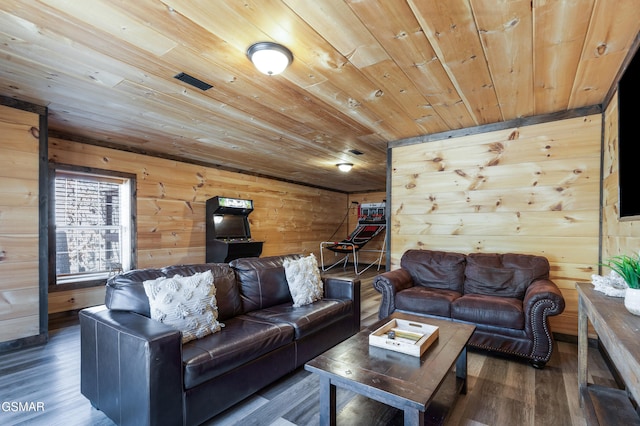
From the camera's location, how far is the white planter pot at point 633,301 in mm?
1351

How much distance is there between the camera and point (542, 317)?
2.50 metres

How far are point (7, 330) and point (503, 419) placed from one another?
4223 mm

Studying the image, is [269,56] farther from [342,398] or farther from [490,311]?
[490,311]

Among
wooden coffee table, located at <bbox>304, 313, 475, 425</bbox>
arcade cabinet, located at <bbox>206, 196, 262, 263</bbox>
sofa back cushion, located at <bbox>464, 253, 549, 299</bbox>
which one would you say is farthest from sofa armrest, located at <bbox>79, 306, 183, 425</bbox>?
arcade cabinet, located at <bbox>206, 196, 262, 263</bbox>

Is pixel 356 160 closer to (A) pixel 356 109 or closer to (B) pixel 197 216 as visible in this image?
(A) pixel 356 109

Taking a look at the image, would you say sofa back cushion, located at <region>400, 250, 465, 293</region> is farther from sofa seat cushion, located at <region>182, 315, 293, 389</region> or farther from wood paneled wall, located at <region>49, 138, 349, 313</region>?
wood paneled wall, located at <region>49, 138, 349, 313</region>

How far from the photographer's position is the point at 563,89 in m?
2.70

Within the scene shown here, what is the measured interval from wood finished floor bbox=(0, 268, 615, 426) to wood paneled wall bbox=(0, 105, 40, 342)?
0.33 meters

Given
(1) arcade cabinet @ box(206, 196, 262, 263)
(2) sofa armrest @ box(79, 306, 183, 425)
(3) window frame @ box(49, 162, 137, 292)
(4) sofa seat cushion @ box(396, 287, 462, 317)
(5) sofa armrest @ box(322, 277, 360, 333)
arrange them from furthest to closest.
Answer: (1) arcade cabinet @ box(206, 196, 262, 263)
(3) window frame @ box(49, 162, 137, 292)
(5) sofa armrest @ box(322, 277, 360, 333)
(4) sofa seat cushion @ box(396, 287, 462, 317)
(2) sofa armrest @ box(79, 306, 183, 425)

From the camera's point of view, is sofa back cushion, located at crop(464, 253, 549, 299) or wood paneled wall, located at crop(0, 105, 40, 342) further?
sofa back cushion, located at crop(464, 253, 549, 299)

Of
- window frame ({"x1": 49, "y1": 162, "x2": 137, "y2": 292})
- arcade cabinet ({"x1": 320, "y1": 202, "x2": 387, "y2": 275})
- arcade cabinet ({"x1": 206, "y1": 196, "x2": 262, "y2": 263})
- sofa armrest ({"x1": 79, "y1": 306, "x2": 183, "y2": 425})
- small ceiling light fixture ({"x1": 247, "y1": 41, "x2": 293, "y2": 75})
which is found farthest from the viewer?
arcade cabinet ({"x1": 320, "y1": 202, "x2": 387, "y2": 275})

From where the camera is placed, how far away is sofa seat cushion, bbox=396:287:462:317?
2.99 metres

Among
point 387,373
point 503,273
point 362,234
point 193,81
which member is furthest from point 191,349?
point 362,234

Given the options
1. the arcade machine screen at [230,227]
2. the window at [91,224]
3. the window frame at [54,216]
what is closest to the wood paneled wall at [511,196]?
the arcade machine screen at [230,227]
